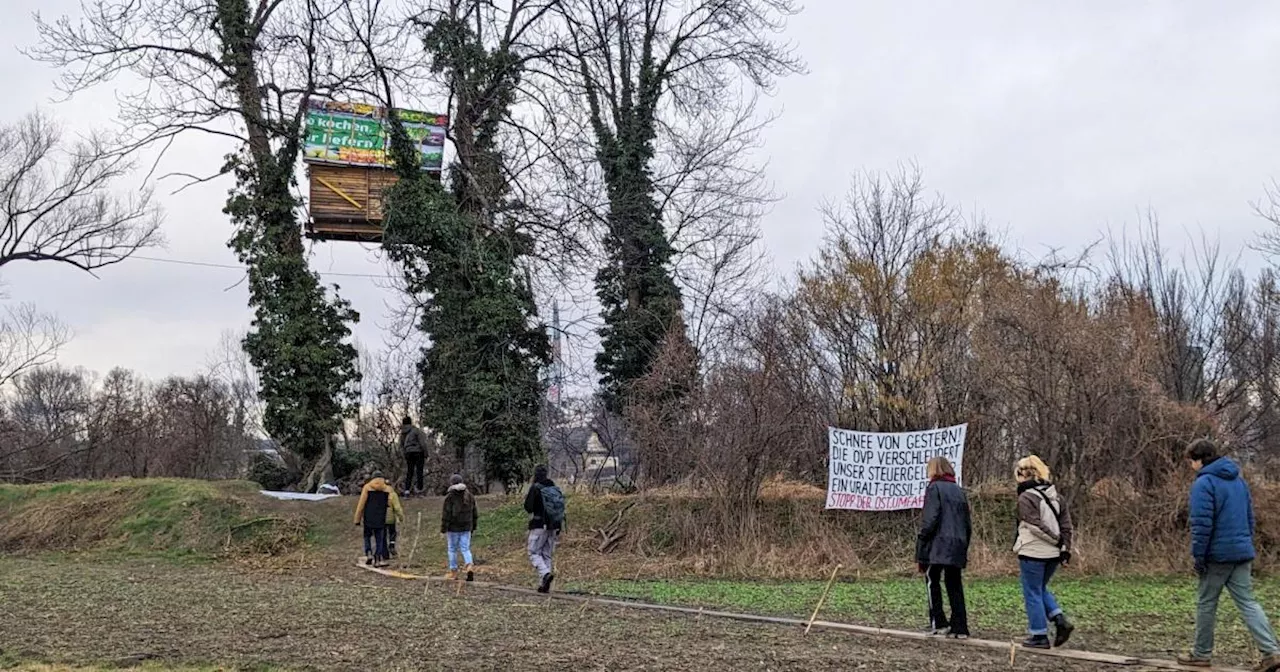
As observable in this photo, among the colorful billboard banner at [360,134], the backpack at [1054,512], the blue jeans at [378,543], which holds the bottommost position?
the blue jeans at [378,543]

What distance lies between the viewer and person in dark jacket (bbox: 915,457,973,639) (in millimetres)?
9305

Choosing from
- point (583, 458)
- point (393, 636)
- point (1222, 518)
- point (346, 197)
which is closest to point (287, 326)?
point (346, 197)

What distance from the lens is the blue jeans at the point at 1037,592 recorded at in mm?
8703

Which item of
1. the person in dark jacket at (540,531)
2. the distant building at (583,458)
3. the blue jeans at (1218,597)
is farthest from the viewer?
the distant building at (583,458)

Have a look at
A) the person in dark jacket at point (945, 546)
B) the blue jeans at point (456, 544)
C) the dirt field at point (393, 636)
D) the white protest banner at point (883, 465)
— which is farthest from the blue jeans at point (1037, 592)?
the blue jeans at point (456, 544)

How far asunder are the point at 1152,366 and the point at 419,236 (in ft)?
52.0

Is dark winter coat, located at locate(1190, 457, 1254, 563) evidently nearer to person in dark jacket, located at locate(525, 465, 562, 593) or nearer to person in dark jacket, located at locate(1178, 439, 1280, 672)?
person in dark jacket, located at locate(1178, 439, 1280, 672)

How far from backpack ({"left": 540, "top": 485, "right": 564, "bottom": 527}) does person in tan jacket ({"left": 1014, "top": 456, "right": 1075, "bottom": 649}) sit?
6.72 m

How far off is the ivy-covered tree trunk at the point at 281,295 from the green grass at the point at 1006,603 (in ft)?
35.9

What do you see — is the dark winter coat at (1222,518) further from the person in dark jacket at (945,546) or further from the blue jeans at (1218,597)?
the person in dark jacket at (945,546)

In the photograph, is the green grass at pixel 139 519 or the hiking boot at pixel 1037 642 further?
the green grass at pixel 139 519

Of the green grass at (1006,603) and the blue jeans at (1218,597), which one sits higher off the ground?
the blue jeans at (1218,597)

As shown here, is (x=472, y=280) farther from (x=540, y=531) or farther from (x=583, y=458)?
(x=540, y=531)

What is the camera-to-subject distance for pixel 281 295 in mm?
23328
